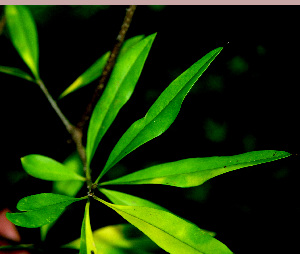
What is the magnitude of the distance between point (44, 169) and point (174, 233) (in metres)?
0.35

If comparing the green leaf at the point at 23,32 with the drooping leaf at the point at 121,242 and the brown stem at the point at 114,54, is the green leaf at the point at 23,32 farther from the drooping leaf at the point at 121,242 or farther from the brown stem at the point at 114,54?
the drooping leaf at the point at 121,242

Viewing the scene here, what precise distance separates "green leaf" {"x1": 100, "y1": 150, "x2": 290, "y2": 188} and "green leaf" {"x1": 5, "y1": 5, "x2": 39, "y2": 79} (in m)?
0.43

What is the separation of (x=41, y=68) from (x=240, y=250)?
938 mm

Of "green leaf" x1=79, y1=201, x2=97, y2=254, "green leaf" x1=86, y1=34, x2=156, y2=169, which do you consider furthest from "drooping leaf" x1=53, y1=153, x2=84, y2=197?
"green leaf" x1=79, y1=201, x2=97, y2=254

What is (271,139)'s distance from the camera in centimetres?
103

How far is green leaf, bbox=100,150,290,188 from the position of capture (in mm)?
496

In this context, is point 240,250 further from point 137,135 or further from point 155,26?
point 155,26

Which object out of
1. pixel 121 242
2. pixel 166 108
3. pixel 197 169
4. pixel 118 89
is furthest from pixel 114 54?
pixel 121 242

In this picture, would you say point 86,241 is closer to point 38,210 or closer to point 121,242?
point 38,210

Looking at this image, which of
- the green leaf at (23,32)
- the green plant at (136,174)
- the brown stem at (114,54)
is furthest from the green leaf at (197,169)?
the green leaf at (23,32)

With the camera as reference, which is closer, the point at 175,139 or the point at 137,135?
the point at 137,135

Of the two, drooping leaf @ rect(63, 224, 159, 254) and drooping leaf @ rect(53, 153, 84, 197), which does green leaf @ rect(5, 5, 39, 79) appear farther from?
drooping leaf @ rect(63, 224, 159, 254)

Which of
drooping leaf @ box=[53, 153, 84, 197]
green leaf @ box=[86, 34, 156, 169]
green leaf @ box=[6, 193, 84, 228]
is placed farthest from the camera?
drooping leaf @ box=[53, 153, 84, 197]

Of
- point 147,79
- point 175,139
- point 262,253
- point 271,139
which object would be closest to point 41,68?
point 147,79
